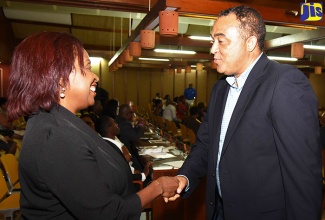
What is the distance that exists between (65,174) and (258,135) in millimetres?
879

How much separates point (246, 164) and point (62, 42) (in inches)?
40.0

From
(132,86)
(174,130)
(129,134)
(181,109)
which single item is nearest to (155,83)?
(132,86)

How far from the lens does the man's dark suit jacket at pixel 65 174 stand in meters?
1.06

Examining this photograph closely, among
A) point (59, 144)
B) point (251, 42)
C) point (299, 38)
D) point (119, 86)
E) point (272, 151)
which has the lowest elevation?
point (119, 86)

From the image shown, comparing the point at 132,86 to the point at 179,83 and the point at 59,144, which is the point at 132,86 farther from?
the point at 59,144

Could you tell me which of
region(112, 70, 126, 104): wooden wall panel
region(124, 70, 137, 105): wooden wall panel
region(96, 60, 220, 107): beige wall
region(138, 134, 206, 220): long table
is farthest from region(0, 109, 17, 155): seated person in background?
region(124, 70, 137, 105): wooden wall panel

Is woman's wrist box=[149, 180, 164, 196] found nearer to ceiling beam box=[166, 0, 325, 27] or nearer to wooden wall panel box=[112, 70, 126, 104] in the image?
ceiling beam box=[166, 0, 325, 27]

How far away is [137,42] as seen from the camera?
512cm

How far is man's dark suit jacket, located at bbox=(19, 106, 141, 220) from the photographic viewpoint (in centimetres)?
106

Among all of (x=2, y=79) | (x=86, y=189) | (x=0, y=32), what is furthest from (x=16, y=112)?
(x=2, y=79)

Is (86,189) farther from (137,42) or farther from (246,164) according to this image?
(137,42)

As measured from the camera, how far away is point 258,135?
1.36 meters

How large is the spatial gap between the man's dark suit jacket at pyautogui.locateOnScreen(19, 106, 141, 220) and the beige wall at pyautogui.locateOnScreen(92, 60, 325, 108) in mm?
14593

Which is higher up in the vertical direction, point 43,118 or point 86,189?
point 43,118
